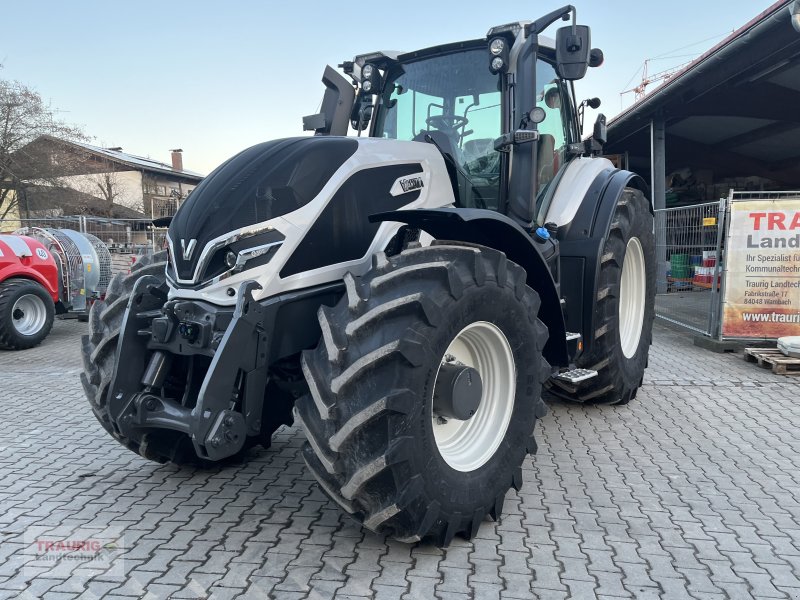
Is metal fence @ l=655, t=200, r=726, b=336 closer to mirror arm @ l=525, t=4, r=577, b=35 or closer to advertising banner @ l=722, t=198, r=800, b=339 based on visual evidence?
advertising banner @ l=722, t=198, r=800, b=339

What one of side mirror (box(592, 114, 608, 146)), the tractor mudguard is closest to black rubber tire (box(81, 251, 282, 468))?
the tractor mudguard

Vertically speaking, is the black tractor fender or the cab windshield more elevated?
the cab windshield

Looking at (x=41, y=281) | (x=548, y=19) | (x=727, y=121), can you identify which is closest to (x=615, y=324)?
(x=548, y=19)

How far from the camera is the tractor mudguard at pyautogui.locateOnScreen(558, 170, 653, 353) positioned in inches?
177

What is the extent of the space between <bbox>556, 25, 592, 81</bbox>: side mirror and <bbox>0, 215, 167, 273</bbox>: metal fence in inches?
412

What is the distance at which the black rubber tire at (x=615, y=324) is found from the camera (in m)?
4.72

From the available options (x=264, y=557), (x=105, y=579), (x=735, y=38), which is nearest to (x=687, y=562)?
(x=264, y=557)

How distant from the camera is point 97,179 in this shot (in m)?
31.0

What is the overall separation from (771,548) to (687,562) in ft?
1.54

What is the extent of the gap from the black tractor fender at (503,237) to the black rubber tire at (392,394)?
0.19m

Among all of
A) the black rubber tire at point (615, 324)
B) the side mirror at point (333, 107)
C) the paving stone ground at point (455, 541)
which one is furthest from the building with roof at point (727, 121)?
the paving stone ground at point (455, 541)

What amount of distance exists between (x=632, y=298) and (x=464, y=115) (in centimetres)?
255

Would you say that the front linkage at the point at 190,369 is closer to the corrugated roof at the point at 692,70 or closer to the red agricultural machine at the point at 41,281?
the red agricultural machine at the point at 41,281

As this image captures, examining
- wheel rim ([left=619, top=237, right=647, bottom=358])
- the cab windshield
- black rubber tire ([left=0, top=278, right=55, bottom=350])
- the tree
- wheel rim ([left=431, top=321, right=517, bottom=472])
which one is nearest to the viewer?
wheel rim ([left=431, top=321, right=517, bottom=472])
